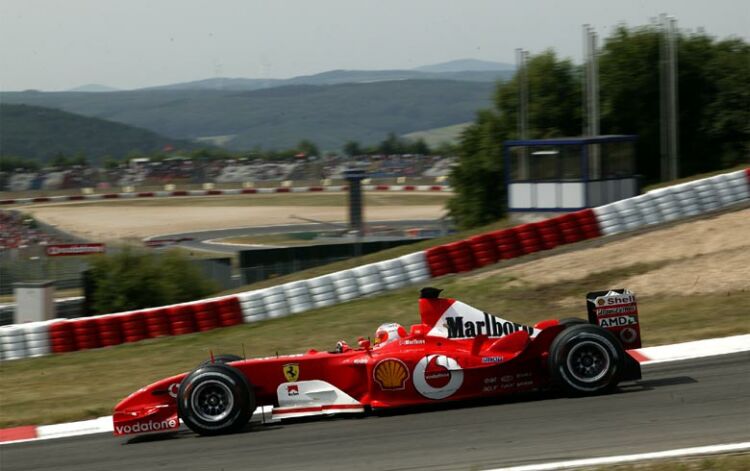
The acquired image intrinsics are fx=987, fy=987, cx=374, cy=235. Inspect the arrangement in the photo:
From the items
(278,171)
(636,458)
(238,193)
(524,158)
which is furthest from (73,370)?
(278,171)

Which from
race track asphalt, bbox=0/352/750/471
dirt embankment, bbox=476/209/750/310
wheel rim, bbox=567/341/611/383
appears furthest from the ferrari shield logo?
dirt embankment, bbox=476/209/750/310

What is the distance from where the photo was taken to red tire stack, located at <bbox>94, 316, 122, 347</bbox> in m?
17.5

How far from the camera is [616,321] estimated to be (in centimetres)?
930

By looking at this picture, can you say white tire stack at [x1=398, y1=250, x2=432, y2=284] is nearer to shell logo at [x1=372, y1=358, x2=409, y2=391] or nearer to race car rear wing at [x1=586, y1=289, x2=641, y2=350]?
race car rear wing at [x1=586, y1=289, x2=641, y2=350]

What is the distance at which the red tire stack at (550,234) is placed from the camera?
1878cm

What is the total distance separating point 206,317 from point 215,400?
8.58 meters

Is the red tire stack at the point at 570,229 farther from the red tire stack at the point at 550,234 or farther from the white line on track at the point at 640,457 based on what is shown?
the white line on track at the point at 640,457

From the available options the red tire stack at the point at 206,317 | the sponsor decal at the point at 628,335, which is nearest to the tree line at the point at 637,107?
the red tire stack at the point at 206,317

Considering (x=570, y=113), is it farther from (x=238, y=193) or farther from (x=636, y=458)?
(x=238, y=193)

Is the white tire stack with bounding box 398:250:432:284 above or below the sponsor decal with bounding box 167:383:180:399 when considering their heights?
above

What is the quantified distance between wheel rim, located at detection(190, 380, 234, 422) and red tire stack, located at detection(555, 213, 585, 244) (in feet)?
36.5

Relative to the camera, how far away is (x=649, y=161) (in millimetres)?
37906

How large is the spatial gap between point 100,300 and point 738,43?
28.3m

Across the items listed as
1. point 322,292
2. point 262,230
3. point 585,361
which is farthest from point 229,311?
point 262,230
